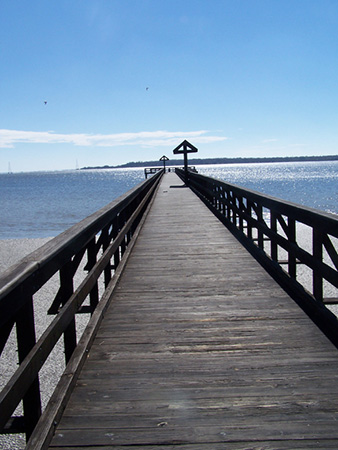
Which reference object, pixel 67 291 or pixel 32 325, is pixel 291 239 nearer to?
pixel 67 291

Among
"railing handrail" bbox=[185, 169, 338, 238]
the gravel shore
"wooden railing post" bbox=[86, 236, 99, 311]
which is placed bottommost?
the gravel shore

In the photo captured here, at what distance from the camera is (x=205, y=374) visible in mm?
2869

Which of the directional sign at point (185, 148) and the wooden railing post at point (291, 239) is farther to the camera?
the directional sign at point (185, 148)

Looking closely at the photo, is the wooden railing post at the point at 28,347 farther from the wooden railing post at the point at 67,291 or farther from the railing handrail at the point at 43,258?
the wooden railing post at the point at 67,291

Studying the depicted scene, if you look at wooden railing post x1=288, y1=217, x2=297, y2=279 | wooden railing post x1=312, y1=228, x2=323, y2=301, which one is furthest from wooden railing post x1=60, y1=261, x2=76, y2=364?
wooden railing post x1=288, y1=217, x2=297, y2=279

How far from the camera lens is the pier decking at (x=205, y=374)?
2.21m

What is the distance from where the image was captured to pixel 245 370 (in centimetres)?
290

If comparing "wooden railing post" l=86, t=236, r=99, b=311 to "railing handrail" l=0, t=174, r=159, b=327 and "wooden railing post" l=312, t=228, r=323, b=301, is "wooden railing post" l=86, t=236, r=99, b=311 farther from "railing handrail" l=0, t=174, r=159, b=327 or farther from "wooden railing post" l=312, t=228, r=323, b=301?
"wooden railing post" l=312, t=228, r=323, b=301

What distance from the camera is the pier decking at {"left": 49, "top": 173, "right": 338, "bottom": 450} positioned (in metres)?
2.21

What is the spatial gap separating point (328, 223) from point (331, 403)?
4.88 feet

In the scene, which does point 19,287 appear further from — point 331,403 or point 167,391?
point 331,403

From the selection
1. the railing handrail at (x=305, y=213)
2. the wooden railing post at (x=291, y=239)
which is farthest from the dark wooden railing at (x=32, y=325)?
the wooden railing post at (x=291, y=239)

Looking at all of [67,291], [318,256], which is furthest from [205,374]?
[318,256]

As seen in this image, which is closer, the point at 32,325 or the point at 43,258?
the point at 32,325
